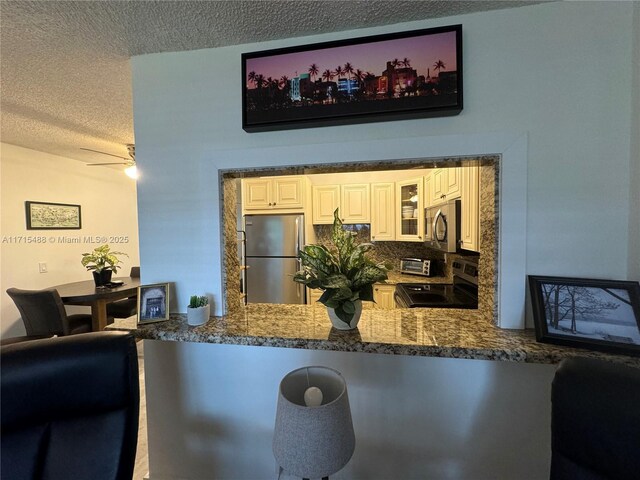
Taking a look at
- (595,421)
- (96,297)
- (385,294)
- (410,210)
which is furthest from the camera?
(410,210)

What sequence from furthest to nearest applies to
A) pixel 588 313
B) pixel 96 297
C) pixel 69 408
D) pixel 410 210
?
pixel 410 210, pixel 96 297, pixel 588 313, pixel 69 408

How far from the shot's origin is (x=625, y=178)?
1.04 metres

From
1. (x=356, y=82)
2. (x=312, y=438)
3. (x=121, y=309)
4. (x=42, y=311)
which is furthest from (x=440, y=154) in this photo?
(x=121, y=309)

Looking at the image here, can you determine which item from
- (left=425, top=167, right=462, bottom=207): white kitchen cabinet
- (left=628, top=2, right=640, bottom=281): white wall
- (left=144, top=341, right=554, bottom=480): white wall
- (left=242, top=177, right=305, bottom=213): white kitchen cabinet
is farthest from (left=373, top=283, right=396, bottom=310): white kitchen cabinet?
(left=628, top=2, right=640, bottom=281): white wall

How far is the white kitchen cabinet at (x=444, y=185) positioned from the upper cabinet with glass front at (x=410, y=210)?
0.24 metres

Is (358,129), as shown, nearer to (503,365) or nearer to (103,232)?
(503,365)

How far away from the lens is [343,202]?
3.46m

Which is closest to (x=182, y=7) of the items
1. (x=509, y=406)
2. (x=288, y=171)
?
Answer: (x=288, y=171)

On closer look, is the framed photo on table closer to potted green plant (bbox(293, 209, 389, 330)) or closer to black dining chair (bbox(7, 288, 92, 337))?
potted green plant (bbox(293, 209, 389, 330))

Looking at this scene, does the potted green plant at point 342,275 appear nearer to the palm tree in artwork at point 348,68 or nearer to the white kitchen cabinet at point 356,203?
the palm tree in artwork at point 348,68

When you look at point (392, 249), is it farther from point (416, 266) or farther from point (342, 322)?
point (342, 322)

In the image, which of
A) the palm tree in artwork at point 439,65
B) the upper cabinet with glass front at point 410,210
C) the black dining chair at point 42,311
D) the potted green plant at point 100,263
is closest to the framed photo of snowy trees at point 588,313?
the palm tree in artwork at point 439,65

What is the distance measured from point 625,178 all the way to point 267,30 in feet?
5.06

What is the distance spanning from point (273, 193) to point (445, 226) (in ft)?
6.29
